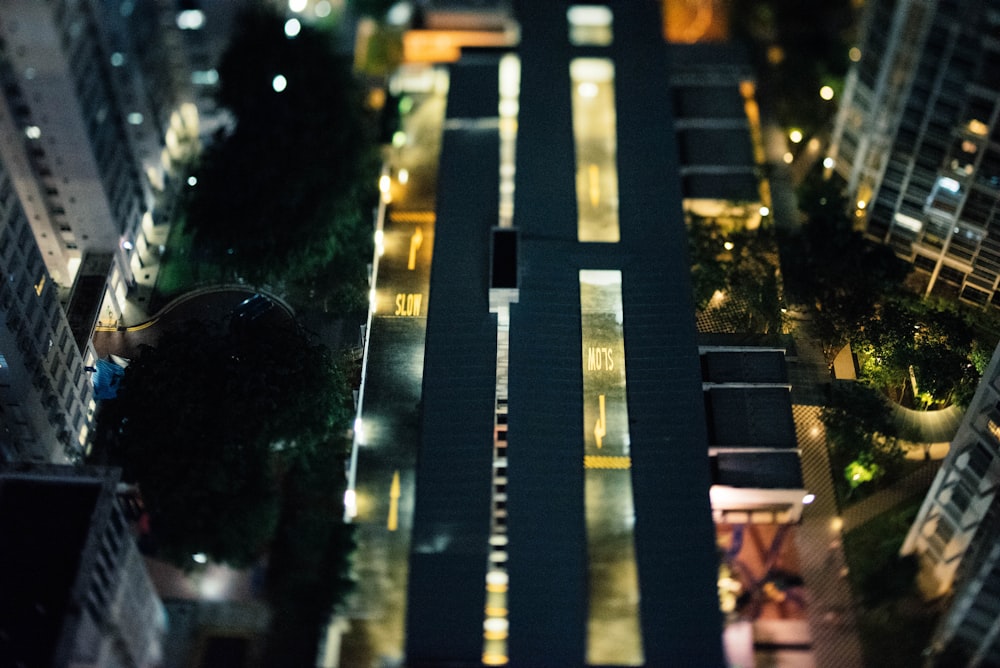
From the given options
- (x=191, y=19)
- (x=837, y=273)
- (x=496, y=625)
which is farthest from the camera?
(x=191, y=19)

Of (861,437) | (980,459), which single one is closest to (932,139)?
(861,437)

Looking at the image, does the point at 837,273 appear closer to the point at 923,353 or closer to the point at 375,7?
the point at 923,353

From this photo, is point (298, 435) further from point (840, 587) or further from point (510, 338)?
point (840, 587)

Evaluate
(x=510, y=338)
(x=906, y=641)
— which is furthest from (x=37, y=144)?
(x=906, y=641)

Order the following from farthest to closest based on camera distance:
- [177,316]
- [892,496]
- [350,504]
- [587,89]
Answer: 1. [587,89]
2. [177,316]
3. [892,496]
4. [350,504]

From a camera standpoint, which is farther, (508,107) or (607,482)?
(508,107)

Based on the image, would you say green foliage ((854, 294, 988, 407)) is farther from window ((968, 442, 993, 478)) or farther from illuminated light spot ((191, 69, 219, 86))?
illuminated light spot ((191, 69, 219, 86))

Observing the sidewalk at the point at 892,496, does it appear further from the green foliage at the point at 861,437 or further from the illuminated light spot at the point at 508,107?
the illuminated light spot at the point at 508,107
